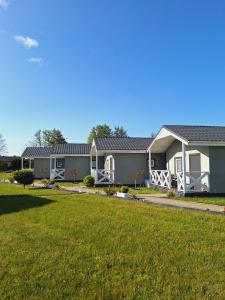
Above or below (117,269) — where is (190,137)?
above

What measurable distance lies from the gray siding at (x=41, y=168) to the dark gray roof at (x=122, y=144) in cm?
1318

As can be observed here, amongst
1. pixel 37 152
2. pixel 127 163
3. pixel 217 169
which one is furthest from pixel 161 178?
pixel 37 152

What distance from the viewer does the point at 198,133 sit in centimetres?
1695

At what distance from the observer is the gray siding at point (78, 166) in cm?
3141

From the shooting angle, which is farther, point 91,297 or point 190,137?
point 190,137

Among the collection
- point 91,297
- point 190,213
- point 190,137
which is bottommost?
point 91,297

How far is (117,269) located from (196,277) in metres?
1.22

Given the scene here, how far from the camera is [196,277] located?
4.80 metres

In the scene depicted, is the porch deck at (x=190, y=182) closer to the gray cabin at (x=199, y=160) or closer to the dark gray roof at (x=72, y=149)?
the gray cabin at (x=199, y=160)

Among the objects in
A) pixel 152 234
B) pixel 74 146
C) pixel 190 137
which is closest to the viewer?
pixel 152 234

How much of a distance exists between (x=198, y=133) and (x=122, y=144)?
8805 mm

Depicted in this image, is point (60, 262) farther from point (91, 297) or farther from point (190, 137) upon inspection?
point (190, 137)

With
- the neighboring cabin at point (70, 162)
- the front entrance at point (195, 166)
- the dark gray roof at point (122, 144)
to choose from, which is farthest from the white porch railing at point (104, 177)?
the front entrance at point (195, 166)

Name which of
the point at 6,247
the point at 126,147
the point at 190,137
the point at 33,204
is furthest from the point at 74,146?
the point at 6,247
